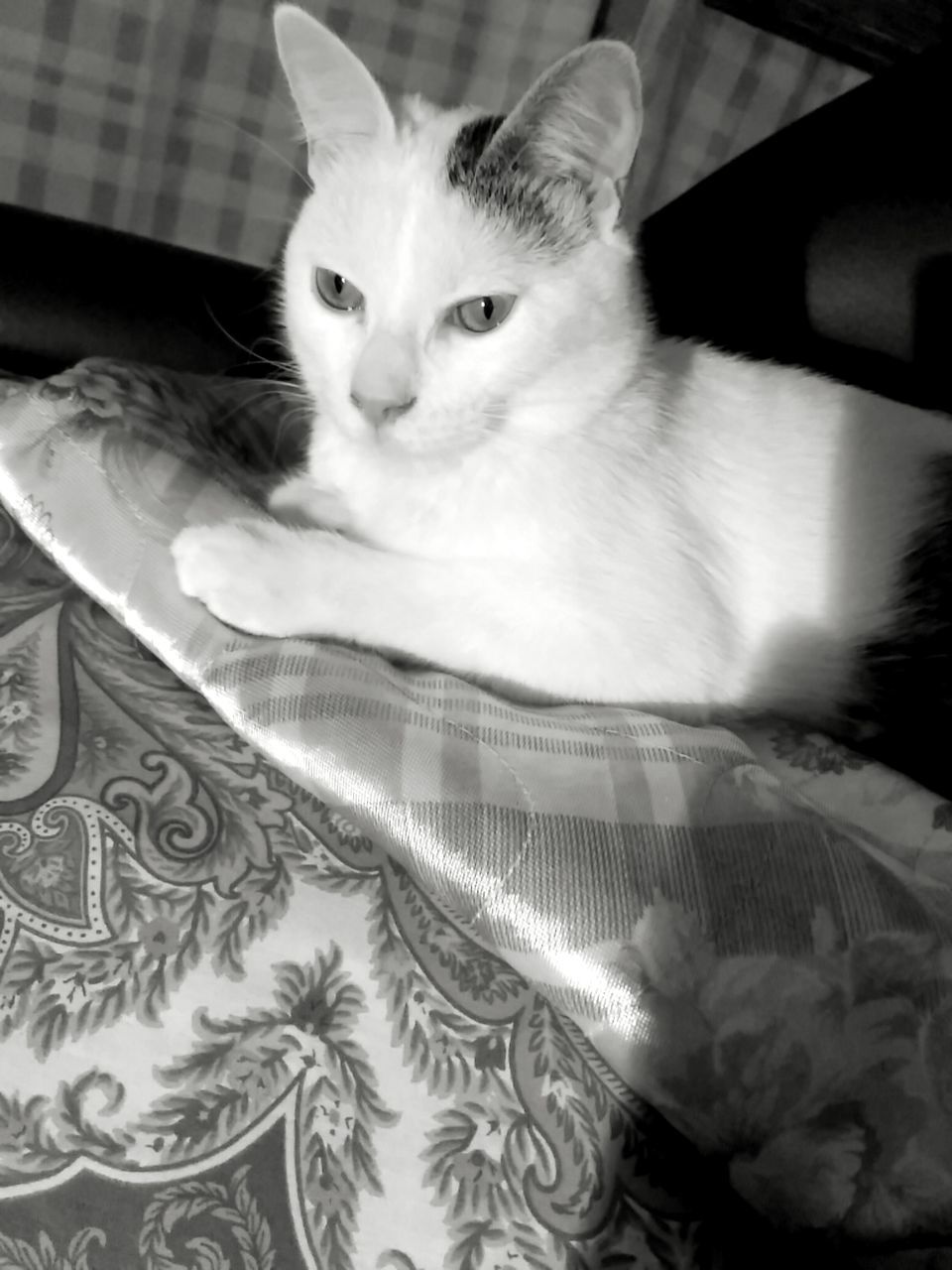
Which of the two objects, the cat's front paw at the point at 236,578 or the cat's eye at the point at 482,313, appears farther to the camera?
the cat's eye at the point at 482,313

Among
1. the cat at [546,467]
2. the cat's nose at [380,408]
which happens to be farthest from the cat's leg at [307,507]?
the cat's nose at [380,408]

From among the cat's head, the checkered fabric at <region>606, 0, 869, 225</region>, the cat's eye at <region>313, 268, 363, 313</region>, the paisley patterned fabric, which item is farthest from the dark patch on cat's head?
the checkered fabric at <region>606, 0, 869, 225</region>

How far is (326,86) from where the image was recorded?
899 millimetres

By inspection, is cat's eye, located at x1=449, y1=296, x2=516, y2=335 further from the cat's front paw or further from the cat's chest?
the cat's front paw

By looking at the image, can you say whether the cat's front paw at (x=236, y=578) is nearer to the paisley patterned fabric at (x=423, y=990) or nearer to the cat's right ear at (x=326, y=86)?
the paisley patterned fabric at (x=423, y=990)

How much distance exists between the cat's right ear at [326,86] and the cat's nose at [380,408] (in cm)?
31

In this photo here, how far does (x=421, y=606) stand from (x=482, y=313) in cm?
27

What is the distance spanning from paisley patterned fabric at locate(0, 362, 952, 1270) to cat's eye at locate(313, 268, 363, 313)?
1.16 feet

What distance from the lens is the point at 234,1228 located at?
0.46m

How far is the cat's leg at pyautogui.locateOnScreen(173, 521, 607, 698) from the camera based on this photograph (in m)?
0.74

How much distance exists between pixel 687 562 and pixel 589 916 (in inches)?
18.0

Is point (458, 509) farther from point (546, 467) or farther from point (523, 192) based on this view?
point (523, 192)

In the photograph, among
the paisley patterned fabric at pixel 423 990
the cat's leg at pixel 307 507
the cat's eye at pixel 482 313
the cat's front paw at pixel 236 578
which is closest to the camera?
the paisley patterned fabric at pixel 423 990

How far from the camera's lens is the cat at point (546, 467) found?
2.60 ft
